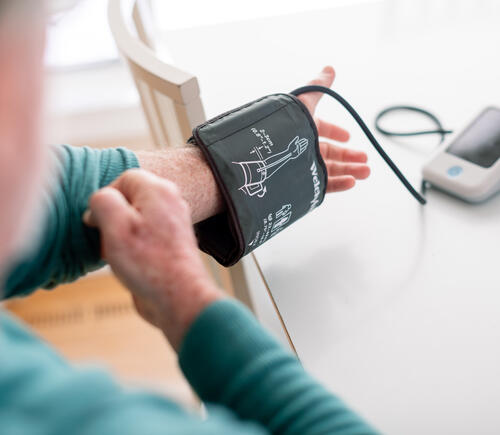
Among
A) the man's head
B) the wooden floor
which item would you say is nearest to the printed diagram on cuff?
the man's head

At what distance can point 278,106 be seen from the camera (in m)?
0.68

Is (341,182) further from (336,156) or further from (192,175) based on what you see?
(192,175)

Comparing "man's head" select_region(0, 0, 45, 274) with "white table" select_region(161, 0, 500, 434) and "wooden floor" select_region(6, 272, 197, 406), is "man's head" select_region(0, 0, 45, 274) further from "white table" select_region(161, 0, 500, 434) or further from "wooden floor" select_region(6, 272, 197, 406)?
"wooden floor" select_region(6, 272, 197, 406)

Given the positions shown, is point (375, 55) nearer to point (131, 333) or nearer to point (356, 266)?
point (356, 266)

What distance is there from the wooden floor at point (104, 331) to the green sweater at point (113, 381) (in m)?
1.06

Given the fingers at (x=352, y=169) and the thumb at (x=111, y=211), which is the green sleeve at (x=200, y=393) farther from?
the fingers at (x=352, y=169)

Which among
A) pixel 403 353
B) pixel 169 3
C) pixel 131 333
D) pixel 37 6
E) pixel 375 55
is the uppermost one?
pixel 37 6

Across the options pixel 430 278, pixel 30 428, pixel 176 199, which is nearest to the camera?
pixel 30 428

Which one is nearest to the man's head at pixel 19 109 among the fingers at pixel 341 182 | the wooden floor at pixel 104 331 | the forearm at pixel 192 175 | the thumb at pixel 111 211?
the thumb at pixel 111 211

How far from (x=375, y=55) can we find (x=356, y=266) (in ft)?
1.62

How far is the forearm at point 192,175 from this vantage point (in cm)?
64

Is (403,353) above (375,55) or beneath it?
beneath

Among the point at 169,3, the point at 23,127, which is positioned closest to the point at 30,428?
the point at 23,127

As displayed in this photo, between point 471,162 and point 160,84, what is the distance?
0.42 meters
